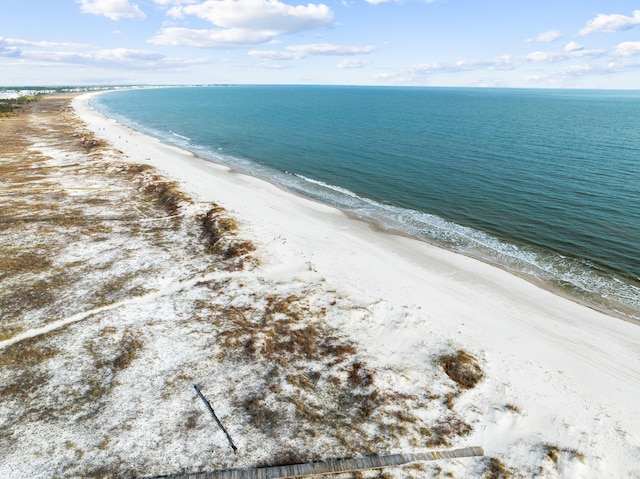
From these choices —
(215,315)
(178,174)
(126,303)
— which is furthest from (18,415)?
(178,174)

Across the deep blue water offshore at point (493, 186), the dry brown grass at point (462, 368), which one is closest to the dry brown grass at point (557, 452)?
the dry brown grass at point (462, 368)

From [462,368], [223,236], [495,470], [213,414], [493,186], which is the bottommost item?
[495,470]

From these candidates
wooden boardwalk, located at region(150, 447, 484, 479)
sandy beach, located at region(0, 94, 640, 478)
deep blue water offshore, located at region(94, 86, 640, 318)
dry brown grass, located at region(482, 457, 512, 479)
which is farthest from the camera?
deep blue water offshore, located at region(94, 86, 640, 318)

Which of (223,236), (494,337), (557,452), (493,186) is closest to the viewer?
(557,452)

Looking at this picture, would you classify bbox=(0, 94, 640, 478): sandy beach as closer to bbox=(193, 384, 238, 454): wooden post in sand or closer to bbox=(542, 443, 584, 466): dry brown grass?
bbox=(542, 443, 584, 466): dry brown grass

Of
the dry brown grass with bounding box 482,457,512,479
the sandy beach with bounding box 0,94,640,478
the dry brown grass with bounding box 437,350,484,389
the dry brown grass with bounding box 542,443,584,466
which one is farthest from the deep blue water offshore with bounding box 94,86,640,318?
the dry brown grass with bounding box 482,457,512,479

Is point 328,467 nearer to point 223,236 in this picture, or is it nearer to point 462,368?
point 462,368

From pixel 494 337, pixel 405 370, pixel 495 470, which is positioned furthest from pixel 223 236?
pixel 495 470
